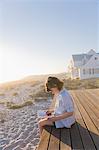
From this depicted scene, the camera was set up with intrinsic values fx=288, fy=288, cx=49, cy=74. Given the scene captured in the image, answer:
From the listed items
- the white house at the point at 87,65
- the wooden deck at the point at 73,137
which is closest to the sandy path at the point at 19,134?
the wooden deck at the point at 73,137

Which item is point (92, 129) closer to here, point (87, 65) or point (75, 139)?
point (75, 139)

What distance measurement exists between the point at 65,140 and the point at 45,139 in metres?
0.29

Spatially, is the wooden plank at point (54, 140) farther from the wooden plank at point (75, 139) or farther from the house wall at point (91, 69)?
the house wall at point (91, 69)

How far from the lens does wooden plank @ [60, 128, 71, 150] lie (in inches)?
148

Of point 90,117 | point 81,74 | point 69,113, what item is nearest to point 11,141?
point 90,117

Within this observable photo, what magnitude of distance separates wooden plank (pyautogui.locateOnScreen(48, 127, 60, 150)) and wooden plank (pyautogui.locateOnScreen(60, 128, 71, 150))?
6cm

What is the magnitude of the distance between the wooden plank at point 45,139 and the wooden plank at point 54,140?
0.06 meters

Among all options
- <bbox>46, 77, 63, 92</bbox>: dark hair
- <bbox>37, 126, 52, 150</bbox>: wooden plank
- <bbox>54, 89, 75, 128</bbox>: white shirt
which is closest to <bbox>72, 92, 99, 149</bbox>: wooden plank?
<bbox>54, 89, 75, 128</bbox>: white shirt

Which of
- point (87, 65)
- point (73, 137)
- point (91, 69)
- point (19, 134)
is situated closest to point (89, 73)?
point (91, 69)

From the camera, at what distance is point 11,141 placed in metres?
7.36

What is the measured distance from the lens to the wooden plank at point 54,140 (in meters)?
3.77

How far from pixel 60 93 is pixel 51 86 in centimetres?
18

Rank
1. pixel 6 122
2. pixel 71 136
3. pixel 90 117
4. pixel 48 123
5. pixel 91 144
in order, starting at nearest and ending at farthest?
pixel 91 144 < pixel 71 136 < pixel 48 123 < pixel 90 117 < pixel 6 122

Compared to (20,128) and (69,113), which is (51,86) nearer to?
(69,113)
